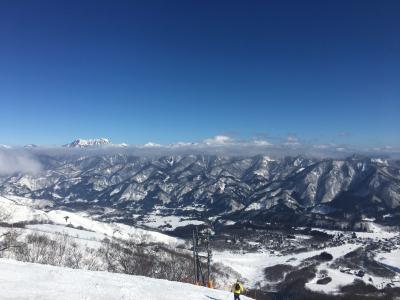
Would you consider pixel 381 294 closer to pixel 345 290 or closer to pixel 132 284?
pixel 345 290

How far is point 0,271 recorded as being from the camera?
40.0 metres

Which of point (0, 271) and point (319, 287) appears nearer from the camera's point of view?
point (0, 271)

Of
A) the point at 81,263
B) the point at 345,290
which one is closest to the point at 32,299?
the point at 81,263

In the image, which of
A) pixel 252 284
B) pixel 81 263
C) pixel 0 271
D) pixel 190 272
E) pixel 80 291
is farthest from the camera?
pixel 252 284

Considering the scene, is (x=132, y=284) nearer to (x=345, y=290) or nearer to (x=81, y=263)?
(x=81, y=263)

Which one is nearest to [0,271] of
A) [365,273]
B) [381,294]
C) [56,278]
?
[56,278]

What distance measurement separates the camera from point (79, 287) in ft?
124

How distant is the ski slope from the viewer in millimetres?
33875

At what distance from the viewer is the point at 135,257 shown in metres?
136

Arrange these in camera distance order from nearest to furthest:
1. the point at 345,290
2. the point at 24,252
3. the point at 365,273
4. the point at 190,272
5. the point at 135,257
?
1. the point at 24,252
2. the point at 190,272
3. the point at 135,257
4. the point at 345,290
5. the point at 365,273

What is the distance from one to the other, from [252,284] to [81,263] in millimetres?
95601

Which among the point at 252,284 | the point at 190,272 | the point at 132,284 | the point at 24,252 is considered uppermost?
the point at 132,284

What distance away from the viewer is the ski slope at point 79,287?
33.9 metres

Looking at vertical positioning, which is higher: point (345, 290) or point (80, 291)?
point (80, 291)
